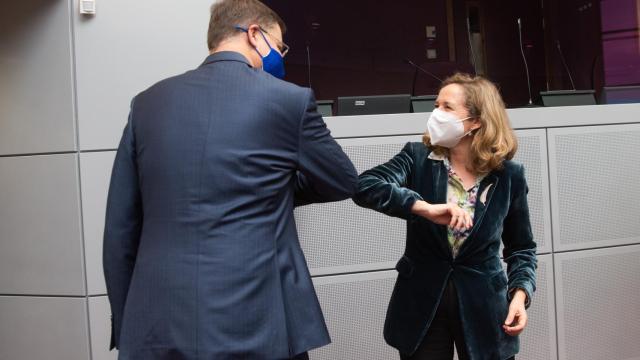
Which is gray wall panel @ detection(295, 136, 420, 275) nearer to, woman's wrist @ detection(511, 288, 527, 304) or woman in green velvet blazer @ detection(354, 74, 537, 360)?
woman in green velvet blazer @ detection(354, 74, 537, 360)

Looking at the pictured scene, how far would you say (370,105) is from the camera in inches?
123

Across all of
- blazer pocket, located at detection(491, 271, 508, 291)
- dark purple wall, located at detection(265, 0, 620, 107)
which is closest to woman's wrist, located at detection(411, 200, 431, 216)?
blazer pocket, located at detection(491, 271, 508, 291)

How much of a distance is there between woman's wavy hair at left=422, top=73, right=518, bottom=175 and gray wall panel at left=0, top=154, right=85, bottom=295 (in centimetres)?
159

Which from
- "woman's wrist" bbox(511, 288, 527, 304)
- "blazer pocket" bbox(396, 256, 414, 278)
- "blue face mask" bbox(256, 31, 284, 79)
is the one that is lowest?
"woman's wrist" bbox(511, 288, 527, 304)

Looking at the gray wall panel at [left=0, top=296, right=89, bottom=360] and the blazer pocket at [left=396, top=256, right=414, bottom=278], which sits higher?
the blazer pocket at [left=396, top=256, right=414, bottom=278]

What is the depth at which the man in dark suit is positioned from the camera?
1.36m

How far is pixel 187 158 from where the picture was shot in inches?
54.2

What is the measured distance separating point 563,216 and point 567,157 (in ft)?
0.94

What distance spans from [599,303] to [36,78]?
280 cm

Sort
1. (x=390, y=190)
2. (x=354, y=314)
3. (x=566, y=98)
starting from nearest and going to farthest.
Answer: (x=390, y=190) < (x=354, y=314) < (x=566, y=98)

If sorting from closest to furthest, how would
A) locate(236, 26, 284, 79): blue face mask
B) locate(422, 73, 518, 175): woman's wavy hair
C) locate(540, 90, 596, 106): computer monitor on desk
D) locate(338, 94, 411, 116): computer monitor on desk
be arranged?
locate(236, 26, 284, 79): blue face mask → locate(422, 73, 518, 175): woman's wavy hair → locate(338, 94, 411, 116): computer monitor on desk → locate(540, 90, 596, 106): computer monitor on desk

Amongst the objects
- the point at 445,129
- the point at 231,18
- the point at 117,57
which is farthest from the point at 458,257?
the point at 117,57

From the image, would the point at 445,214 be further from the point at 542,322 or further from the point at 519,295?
the point at 542,322

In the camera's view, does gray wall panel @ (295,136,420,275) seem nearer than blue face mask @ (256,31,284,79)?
No
